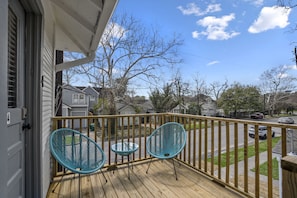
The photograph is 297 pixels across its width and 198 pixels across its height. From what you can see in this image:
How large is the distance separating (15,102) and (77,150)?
48.3 inches

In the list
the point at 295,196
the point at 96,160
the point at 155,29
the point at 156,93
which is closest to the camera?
the point at 295,196

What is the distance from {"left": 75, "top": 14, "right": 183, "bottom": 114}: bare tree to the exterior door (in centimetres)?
966

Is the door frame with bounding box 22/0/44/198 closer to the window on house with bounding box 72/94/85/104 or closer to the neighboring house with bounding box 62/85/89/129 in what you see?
the neighboring house with bounding box 62/85/89/129

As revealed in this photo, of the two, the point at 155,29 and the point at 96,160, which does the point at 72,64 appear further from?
the point at 155,29

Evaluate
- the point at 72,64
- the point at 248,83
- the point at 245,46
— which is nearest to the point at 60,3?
the point at 72,64

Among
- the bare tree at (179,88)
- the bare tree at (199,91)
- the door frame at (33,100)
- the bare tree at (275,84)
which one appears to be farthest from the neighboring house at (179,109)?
the door frame at (33,100)

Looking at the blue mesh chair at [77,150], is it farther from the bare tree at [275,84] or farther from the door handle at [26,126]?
the bare tree at [275,84]

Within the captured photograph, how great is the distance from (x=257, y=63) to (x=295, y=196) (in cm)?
2211

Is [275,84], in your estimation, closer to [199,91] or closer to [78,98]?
[199,91]

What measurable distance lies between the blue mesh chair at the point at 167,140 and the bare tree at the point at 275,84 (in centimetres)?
2026

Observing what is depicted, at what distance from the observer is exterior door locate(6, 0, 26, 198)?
1207 mm

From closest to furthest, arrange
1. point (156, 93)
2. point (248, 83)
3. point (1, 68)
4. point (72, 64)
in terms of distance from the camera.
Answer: point (1, 68)
point (72, 64)
point (156, 93)
point (248, 83)

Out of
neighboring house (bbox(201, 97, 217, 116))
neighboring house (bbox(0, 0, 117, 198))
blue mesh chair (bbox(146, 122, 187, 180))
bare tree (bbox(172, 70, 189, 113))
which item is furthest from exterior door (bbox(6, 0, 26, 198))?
neighboring house (bbox(201, 97, 217, 116))

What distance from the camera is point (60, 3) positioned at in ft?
6.71
